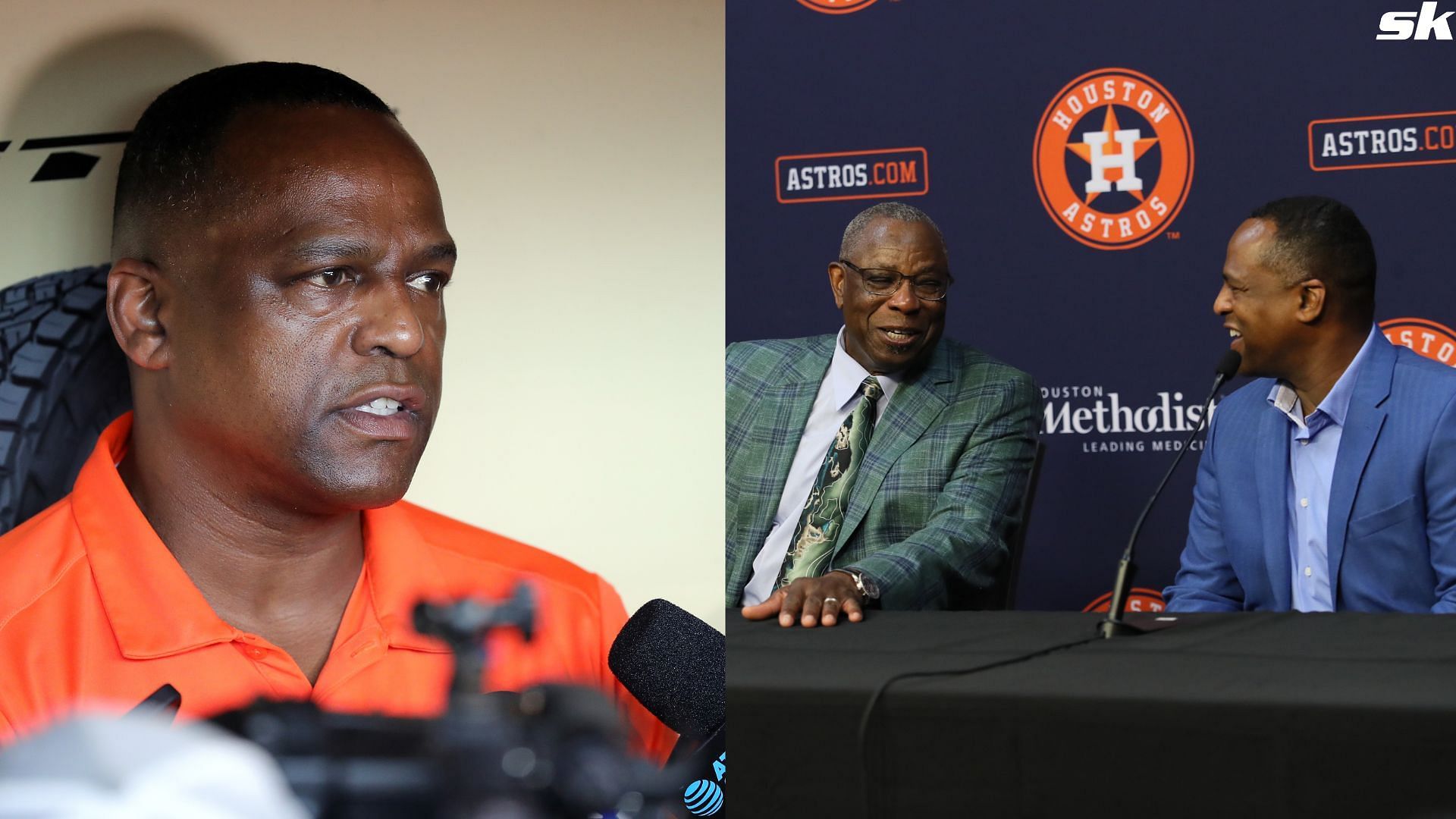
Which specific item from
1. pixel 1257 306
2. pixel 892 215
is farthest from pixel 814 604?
pixel 1257 306

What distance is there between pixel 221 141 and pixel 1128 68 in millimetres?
1714

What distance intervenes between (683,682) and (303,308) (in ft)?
2.09

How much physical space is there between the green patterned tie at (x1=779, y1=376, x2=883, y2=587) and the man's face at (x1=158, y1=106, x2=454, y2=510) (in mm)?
958

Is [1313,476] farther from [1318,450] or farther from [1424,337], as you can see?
[1424,337]

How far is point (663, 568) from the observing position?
1658 mm

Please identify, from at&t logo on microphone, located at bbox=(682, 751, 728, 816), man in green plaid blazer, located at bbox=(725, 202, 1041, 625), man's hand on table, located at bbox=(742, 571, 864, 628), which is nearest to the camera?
at&t logo on microphone, located at bbox=(682, 751, 728, 816)

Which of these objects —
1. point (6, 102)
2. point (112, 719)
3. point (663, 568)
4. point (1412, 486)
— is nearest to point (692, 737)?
point (663, 568)

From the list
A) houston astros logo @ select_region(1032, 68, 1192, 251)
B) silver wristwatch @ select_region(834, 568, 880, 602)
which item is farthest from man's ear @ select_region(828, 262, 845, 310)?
silver wristwatch @ select_region(834, 568, 880, 602)

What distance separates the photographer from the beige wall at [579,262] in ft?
5.29

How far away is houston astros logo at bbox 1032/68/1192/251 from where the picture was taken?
238cm

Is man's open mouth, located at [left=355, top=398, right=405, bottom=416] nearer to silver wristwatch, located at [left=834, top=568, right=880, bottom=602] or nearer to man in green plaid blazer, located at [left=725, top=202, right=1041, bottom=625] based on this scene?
man in green plaid blazer, located at [left=725, top=202, right=1041, bottom=625]

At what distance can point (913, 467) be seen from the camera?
7.53ft

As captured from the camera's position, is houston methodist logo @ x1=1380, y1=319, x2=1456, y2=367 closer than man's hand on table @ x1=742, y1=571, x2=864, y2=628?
No

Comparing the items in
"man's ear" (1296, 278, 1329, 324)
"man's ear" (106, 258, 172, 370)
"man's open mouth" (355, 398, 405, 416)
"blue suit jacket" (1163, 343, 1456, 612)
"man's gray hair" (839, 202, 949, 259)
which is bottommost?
"blue suit jacket" (1163, 343, 1456, 612)
